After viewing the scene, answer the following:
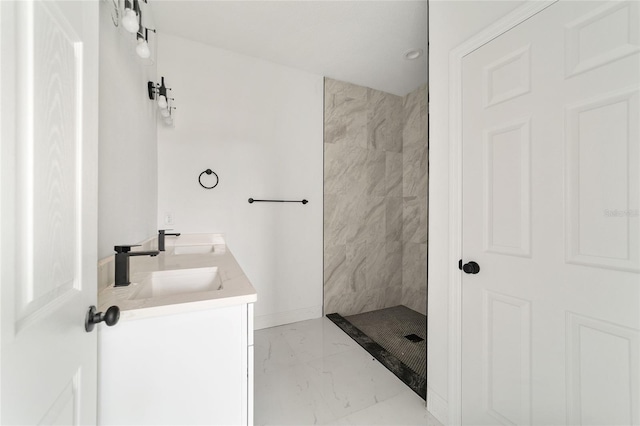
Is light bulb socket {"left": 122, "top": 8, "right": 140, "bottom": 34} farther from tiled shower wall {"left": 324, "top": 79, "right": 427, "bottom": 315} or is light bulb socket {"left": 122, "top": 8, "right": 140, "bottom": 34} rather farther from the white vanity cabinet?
tiled shower wall {"left": 324, "top": 79, "right": 427, "bottom": 315}

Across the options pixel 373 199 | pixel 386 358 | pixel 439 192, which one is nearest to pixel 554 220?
pixel 439 192

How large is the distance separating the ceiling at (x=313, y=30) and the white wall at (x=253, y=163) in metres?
0.17

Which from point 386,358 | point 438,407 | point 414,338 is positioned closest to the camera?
point 438,407

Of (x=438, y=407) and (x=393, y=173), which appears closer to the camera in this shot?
(x=438, y=407)

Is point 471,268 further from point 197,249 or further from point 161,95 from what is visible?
point 161,95

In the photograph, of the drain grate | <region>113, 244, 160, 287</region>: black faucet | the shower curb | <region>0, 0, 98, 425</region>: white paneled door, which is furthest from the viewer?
the drain grate

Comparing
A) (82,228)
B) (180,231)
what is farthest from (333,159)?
(82,228)

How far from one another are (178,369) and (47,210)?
0.65 m

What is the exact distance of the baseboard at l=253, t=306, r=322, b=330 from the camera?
2.44 m

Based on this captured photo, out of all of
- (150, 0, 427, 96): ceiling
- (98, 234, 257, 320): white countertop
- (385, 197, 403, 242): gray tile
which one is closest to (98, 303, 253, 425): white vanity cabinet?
(98, 234, 257, 320): white countertop

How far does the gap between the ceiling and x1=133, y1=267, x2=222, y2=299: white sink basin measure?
1.85 metres

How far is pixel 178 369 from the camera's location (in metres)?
0.84

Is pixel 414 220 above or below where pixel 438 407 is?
above

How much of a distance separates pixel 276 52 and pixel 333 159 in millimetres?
1144
